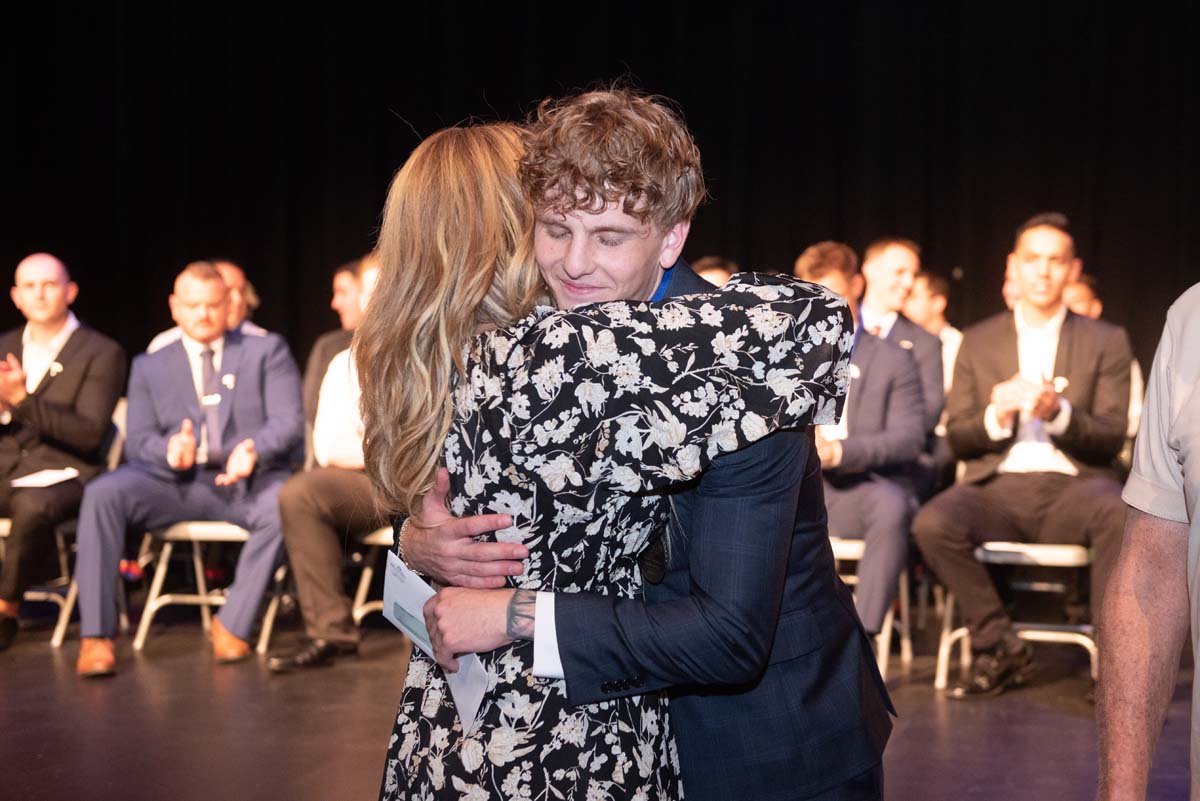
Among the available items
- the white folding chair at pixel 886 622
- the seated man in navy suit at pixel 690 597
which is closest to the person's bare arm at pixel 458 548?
the seated man in navy suit at pixel 690 597

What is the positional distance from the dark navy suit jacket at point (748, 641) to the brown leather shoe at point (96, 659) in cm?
425

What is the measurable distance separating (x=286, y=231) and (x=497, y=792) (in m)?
8.34

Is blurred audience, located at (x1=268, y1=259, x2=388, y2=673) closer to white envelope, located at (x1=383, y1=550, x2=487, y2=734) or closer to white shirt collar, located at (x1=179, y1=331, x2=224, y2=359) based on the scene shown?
white shirt collar, located at (x1=179, y1=331, x2=224, y2=359)

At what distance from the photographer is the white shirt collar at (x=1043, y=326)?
559 centimetres

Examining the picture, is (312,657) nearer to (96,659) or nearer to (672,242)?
(96,659)

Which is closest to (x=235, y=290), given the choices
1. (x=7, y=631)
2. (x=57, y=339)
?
(x=57, y=339)

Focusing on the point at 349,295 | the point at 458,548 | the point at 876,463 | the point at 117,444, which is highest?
the point at 349,295

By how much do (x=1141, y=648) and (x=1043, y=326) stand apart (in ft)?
14.0

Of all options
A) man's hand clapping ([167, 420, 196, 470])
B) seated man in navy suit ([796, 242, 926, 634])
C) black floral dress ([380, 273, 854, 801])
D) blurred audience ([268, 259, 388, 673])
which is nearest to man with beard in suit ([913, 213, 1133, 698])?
seated man in navy suit ([796, 242, 926, 634])

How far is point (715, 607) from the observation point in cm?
150

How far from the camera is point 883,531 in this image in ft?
17.5

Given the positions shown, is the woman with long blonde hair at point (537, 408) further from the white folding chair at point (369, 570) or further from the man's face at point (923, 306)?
the man's face at point (923, 306)

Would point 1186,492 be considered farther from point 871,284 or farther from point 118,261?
point 118,261

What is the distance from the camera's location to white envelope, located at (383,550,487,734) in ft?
5.16
